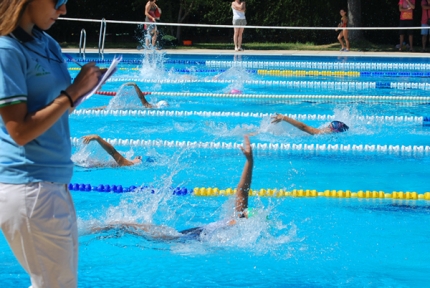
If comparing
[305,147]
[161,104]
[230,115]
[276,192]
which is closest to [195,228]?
[276,192]

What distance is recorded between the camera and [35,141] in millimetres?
2141

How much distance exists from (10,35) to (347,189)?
4414 millimetres

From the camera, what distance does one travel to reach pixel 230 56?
671 inches

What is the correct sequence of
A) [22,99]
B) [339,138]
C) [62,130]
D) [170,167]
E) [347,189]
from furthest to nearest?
1. [339,138]
2. [170,167]
3. [347,189]
4. [62,130]
5. [22,99]

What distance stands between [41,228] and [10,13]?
2.23 feet

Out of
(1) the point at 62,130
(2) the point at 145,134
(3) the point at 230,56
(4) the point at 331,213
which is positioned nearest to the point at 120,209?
(4) the point at 331,213

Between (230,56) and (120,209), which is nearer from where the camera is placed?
(120,209)

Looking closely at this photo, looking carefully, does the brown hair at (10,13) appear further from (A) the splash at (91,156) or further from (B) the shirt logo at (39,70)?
(A) the splash at (91,156)

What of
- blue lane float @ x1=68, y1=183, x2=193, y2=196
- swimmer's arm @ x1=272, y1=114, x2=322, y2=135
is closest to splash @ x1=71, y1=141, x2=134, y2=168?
blue lane float @ x1=68, y1=183, x2=193, y2=196

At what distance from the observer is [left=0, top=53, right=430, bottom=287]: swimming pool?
13.8ft

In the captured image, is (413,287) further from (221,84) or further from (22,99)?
(221,84)

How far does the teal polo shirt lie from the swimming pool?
1.90m

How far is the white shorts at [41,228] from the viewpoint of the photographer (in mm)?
2117

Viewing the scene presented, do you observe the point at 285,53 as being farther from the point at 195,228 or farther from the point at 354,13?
the point at 195,228
